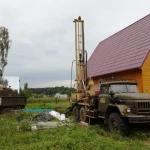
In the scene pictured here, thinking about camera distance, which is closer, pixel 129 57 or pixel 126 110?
pixel 126 110

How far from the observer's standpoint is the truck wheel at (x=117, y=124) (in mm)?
8773

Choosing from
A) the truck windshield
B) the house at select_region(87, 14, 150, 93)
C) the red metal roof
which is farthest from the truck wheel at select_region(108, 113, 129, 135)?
the red metal roof

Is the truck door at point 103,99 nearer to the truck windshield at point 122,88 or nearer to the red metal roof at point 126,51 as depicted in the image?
the truck windshield at point 122,88

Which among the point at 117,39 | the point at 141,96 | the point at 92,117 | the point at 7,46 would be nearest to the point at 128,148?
the point at 141,96

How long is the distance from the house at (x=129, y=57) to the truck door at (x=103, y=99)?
304 centimetres

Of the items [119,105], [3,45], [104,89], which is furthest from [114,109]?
[3,45]

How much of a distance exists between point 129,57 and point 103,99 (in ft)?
19.3

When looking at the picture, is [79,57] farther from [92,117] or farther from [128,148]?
[128,148]

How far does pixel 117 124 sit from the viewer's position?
9.01 metres

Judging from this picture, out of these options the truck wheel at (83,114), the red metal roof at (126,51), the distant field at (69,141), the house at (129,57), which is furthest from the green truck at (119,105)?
the red metal roof at (126,51)

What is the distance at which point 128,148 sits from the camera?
7102 mm

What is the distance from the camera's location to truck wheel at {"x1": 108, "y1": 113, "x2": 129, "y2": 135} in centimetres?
877

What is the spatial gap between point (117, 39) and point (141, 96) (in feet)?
40.6

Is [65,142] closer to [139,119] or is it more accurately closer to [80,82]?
[139,119]
